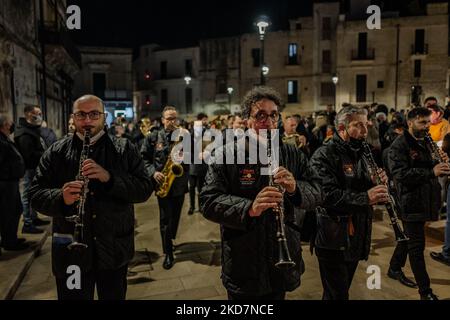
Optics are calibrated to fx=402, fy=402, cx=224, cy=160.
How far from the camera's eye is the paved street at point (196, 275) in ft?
15.1

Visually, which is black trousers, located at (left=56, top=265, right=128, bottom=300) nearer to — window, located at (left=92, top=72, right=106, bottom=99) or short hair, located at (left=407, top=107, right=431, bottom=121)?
short hair, located at (left=407, top=107, right=431, bottom=121)

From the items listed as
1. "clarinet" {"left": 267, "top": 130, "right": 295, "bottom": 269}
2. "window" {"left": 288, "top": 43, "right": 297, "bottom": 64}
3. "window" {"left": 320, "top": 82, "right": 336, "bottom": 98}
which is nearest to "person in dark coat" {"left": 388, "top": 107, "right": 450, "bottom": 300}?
"clarinet" {"left": 267, "top": 130, "right": 295, "bottom": 269}

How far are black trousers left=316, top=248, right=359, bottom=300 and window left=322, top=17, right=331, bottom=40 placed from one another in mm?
32725

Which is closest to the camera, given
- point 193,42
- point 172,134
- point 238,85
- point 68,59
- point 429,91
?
point 172,134

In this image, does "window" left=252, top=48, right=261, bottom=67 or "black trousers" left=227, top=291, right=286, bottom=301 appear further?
"window" left=252, top=48, right=261, bottom=67

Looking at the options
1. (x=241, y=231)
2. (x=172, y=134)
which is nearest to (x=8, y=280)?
(x=172, y=134)

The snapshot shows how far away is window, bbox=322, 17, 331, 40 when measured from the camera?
3312 centimetres

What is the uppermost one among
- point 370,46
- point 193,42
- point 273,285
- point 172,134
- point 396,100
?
point 193,42

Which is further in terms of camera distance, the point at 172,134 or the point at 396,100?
the point at 396,100

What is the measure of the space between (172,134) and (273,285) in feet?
11.5

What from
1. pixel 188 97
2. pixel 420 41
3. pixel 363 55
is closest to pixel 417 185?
pixel 363 55
